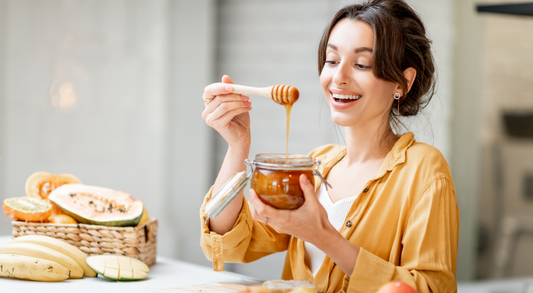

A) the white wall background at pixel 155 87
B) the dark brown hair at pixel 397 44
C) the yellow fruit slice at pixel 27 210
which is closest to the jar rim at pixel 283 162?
the dark brown hair at pixel 397 44

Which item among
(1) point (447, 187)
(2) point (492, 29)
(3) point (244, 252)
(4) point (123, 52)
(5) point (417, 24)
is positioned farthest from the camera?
(4) point (123, 52)

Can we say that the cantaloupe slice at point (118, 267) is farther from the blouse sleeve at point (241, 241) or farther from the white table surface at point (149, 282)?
the blouse sleeve at point (241, 241)

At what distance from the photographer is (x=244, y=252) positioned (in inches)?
60.3

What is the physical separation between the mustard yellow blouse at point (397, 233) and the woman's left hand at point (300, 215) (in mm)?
148

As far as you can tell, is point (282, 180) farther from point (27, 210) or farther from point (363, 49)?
point (27, 210)

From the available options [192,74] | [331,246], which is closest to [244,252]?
[331,246]

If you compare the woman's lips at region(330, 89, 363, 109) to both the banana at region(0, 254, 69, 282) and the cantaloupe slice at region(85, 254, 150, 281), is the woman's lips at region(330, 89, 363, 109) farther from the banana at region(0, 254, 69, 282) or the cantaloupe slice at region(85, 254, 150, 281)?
the banana at region(0, 254, 69, 282)

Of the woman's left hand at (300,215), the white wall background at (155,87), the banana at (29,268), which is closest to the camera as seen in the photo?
the woman's left hand at (300,215)

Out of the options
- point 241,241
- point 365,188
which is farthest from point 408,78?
point 241,241

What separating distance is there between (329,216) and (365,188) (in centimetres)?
15

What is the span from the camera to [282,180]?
1089 millimetres

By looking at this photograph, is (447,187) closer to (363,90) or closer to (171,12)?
(363,90)

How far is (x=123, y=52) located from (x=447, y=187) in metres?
2.81

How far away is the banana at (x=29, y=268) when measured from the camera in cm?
131
